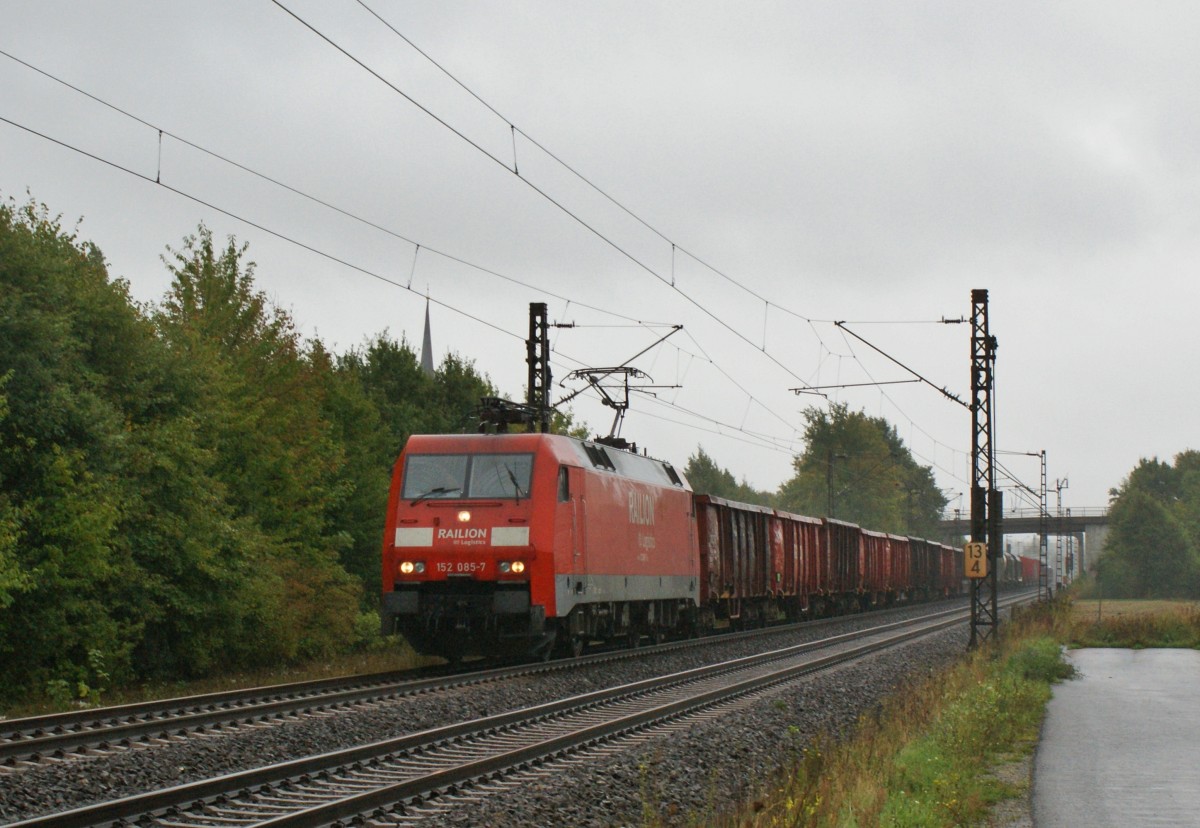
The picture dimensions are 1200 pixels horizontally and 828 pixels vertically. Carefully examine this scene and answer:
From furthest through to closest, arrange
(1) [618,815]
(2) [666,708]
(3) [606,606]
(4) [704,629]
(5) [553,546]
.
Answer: (4) [704,629]
(3) [606,606]
(5) [553,546]
(2) [666,708]
(1) [618,815]

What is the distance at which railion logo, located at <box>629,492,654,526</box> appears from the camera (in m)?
23.6

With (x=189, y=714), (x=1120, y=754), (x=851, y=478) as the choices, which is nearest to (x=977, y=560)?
(x=1120, y=754)

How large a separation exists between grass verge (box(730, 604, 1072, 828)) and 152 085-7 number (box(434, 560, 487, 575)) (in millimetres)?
5959

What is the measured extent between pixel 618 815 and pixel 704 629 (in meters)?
22.9

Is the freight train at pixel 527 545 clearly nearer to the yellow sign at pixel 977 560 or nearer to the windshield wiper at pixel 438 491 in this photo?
the windshield wiper at pixel 438 491

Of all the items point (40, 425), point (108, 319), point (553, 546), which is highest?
point (108, 319)

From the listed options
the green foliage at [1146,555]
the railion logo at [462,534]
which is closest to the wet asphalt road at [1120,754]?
the railion logo at [462,534]

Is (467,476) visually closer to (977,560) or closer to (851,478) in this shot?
(977,560)

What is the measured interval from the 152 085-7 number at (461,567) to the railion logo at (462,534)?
0.34m

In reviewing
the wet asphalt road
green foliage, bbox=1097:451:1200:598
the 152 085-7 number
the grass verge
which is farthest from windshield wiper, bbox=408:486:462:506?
green foliage, bbox=1097:451:1200:598

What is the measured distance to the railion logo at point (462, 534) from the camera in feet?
64.6

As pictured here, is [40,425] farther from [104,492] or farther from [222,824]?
[222,824]

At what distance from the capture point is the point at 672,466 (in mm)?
27781

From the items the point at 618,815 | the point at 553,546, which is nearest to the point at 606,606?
the point at 553,546
